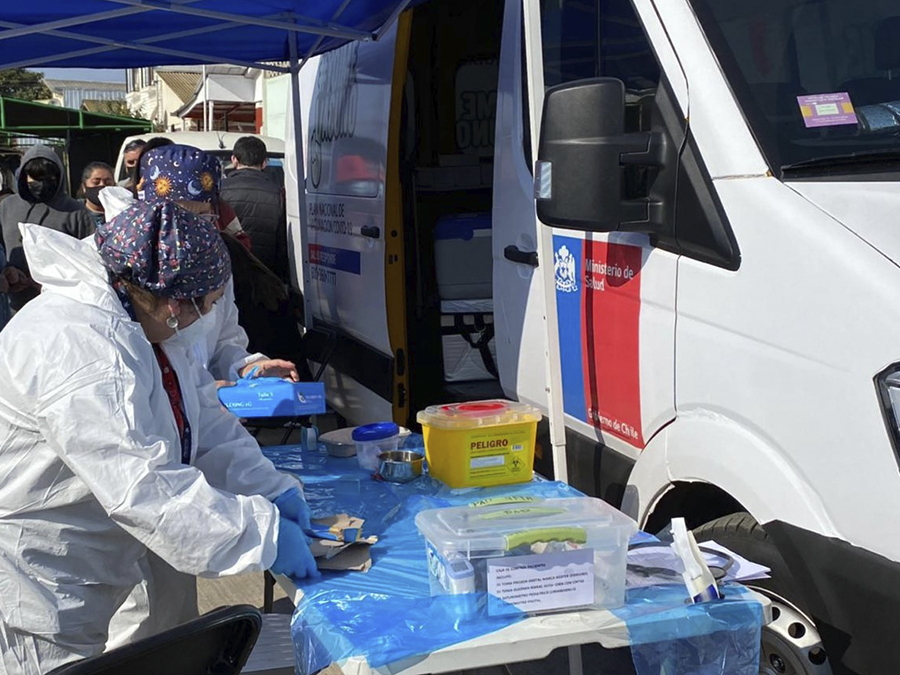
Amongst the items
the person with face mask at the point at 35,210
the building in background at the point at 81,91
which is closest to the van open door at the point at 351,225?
the person with face mask at the point at 35,210

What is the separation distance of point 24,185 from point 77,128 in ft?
37.5

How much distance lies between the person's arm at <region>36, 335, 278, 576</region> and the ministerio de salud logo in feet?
4.74

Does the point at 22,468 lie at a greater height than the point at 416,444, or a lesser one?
greater

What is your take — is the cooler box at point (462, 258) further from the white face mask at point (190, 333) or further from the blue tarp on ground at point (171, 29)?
the white face mask at point (190, 333)

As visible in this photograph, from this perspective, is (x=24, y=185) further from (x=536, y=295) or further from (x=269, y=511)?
(x=269, y=511)

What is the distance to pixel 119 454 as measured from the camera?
1846 mm

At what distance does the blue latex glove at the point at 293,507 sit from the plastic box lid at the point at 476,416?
0.43 meters

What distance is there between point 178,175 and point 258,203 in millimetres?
2830

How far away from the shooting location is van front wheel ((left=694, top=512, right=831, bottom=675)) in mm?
2102

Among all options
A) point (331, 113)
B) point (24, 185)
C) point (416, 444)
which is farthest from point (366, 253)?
point (24, 185)

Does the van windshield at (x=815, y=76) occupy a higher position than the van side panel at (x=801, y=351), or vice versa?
the van windshield at (x=815, y=76)

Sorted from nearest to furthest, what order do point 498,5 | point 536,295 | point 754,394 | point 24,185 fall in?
point 754,394
point 536,295
point 498,5
point 24,185

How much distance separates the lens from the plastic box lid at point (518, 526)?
1852 millimetres

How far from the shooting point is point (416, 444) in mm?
2928
